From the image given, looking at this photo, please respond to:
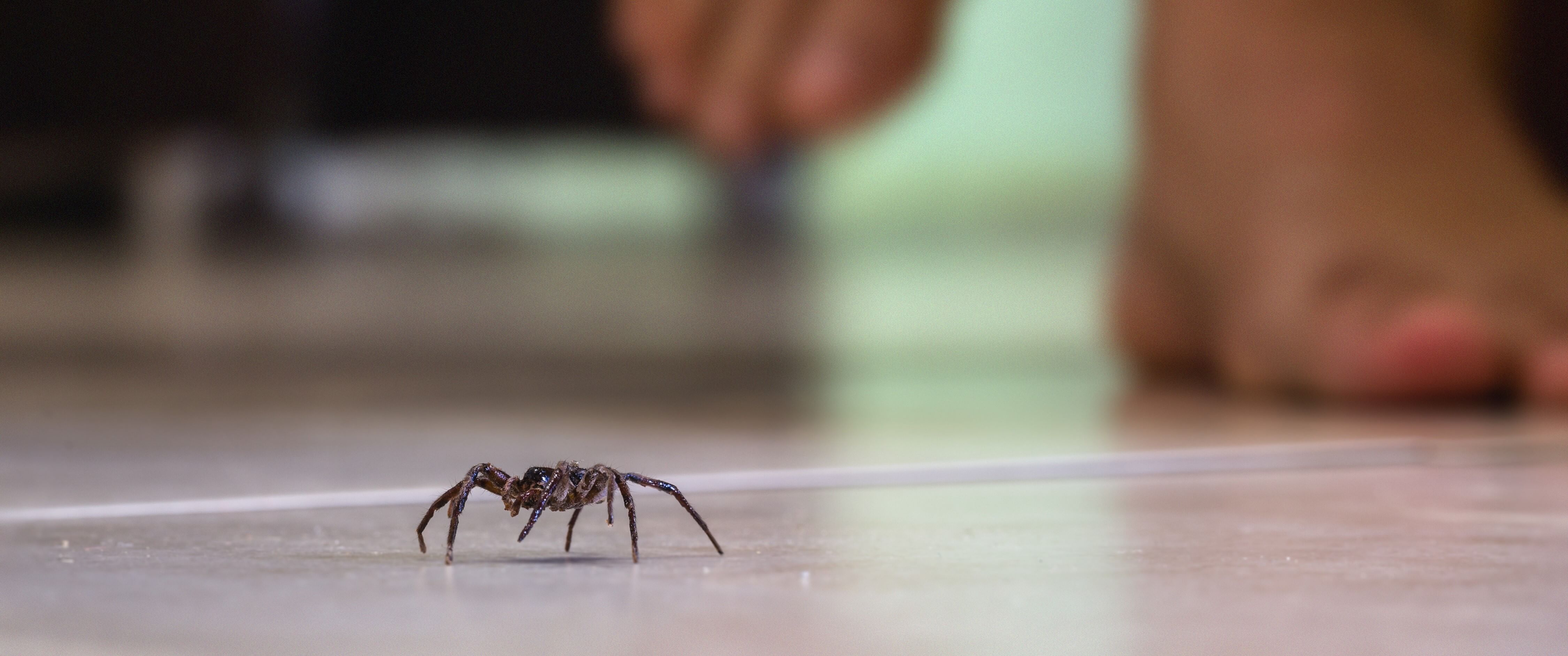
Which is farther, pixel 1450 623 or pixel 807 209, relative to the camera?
pixel 807 209

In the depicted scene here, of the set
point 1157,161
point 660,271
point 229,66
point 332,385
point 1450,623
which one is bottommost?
A: point 1450,623

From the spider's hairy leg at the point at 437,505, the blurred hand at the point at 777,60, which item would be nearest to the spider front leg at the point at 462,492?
the spider's hairy leg at the point at 437,505

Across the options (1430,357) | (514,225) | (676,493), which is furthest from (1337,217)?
(514,225)

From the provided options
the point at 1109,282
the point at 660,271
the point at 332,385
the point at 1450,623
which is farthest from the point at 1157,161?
the point at 660,271

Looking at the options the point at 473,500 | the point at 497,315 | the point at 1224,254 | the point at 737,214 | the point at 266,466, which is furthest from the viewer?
the point at 737,214

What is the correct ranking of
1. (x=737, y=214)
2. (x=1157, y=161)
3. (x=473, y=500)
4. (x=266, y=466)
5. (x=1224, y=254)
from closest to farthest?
(x=473, y=500) < (x=266, y=466) < (x=1224, y=254) < (x=1157, y=161) < (x=737, y=214)

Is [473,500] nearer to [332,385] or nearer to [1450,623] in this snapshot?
[1450,623]

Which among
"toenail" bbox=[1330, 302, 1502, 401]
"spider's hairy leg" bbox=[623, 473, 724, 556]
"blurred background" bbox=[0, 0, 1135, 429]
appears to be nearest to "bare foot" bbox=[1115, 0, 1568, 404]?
"toenail" bbox=[1330, 302, 1502, 401]

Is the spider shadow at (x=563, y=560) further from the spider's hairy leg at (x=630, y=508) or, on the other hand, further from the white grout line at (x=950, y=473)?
the white grout line at (x=950, y=473)

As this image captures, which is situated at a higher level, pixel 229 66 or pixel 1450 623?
pixel 229 66
